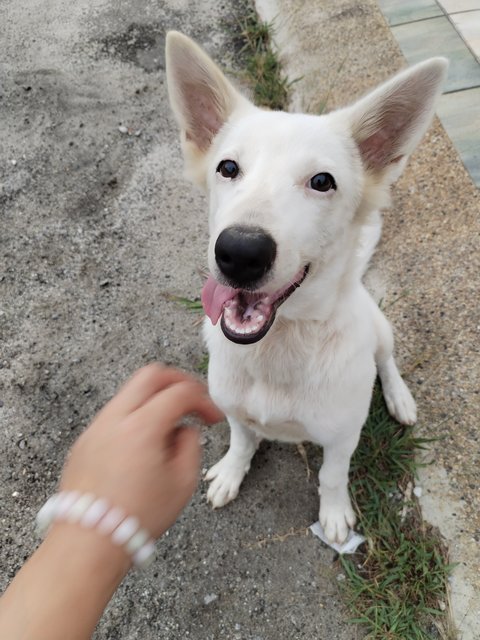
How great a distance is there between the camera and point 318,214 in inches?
68.8

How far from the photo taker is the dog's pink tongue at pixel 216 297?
181 cm

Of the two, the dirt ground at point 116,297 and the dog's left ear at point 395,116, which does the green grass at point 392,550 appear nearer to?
the dirt ground at point 116,297

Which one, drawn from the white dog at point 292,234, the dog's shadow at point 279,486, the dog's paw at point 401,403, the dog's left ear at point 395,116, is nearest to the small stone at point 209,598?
the dog's shadow at point 279,486

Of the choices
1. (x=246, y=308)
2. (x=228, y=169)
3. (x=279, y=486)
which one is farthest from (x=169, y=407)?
(x=279, y=486)

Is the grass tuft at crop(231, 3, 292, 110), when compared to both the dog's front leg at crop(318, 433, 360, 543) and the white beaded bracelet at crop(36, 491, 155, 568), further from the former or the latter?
the white beaded bracelet at crop(36, 491, 155, 568)

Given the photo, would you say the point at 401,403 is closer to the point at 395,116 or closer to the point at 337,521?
the point at 337,521

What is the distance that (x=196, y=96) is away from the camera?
209 cm

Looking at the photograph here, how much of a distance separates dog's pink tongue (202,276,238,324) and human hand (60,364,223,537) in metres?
0.47

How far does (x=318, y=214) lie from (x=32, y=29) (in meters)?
4.96

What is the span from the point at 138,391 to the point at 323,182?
3.06 feet

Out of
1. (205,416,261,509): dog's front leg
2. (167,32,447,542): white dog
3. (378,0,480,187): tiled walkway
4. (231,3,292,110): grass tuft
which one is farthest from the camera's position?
(231,3,292,110): grass tuft

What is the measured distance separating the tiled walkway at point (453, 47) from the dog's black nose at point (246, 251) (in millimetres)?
2604

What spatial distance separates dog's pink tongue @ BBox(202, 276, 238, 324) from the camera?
181 centimetres

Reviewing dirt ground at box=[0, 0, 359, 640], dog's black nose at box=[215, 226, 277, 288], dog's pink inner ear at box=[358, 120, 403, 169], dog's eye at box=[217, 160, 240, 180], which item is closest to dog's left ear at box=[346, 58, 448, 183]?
dog's pink inner ear at box=[358, 120, 403, 169]
